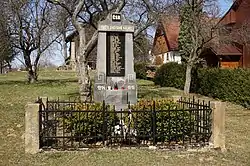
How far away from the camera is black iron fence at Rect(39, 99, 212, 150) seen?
8180mm

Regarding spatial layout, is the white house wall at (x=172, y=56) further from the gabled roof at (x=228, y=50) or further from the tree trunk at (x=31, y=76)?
the tree trunk at (x=31, y=76)

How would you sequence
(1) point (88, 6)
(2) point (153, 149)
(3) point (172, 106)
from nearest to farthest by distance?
(2) point (153, 149), (3) point (172, 106), (1) point (88, 6)

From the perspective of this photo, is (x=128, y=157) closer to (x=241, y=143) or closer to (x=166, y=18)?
(x=241, y=143)

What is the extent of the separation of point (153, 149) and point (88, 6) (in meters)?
13.3

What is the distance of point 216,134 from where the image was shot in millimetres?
8453

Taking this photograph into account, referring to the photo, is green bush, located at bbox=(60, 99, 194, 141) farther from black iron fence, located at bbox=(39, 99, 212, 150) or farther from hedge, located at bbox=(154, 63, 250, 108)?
hedge, located at bbox=(154, 63, 250, 108)

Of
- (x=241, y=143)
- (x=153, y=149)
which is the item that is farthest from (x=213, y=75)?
(x=153, y=149)

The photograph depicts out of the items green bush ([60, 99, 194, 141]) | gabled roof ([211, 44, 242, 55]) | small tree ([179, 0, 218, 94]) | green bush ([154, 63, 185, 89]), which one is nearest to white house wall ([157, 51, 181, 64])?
gabled roof ([211, 44, 242, 55])

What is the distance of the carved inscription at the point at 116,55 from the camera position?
12477mm

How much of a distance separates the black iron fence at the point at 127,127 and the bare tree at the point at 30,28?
1111 inches

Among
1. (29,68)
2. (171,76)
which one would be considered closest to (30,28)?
(29,68)

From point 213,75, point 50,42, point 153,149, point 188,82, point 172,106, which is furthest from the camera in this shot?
point 50,42

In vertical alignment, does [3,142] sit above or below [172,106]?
below

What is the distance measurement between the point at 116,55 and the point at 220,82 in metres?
10.1
